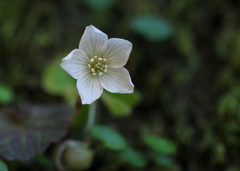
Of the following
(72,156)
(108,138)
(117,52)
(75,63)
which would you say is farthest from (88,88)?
(72,156)

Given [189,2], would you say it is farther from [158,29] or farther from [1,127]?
[1,127]

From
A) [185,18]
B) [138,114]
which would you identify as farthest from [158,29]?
[138,114]

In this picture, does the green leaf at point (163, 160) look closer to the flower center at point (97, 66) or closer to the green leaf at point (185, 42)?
the flower center at point (97, 66)

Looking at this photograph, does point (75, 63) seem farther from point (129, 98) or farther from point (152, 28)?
point (152, 28)

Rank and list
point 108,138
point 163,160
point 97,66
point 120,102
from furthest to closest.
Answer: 1. point 120,102
2. point 163,160
3. point 108,138
4. point 97,66

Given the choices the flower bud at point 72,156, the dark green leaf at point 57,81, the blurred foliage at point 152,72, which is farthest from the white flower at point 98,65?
the dark green leaf at point 57,81

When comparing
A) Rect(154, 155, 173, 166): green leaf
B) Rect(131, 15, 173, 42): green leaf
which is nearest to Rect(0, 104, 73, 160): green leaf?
Rect(154, 155, 173, 166): green leaf
